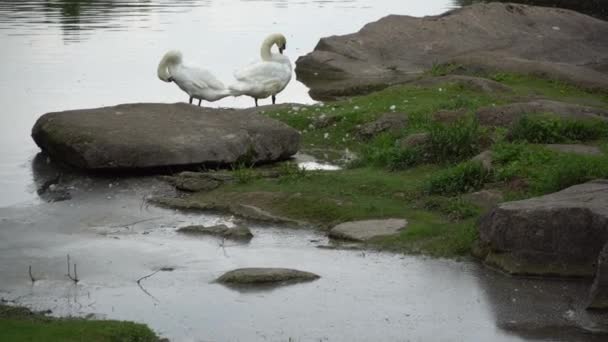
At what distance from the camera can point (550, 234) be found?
27.7 ft

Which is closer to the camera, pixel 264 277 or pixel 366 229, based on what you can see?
pixel 264 277

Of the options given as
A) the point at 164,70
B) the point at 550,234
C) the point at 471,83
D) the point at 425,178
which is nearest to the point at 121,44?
the point at 164,70

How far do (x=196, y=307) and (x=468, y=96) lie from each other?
26.7 ft

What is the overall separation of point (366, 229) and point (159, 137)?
3.04m

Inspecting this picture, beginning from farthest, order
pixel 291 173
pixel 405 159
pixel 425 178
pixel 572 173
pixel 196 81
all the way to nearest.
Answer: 1. pixel 196 81
2. pixel 405 159
3. pixel 291 173
4. pixel 425 178
5. pixel 572 173

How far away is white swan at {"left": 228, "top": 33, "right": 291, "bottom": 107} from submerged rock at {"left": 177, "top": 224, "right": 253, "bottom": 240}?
6.10m

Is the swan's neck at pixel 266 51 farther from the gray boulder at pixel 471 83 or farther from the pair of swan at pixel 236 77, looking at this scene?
the gray boulder at pixel 471 83

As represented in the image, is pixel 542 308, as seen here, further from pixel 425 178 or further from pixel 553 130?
pixel 553 130

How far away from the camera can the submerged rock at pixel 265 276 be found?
830cm

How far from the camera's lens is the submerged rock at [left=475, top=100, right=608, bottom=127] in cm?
1272

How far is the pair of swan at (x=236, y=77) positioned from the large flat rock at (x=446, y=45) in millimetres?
2505

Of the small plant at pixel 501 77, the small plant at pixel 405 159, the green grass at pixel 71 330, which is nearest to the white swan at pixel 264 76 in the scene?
the small plant at pixel 501 77

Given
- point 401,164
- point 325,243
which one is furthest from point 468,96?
point 325,243

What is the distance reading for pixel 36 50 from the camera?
23984mm
